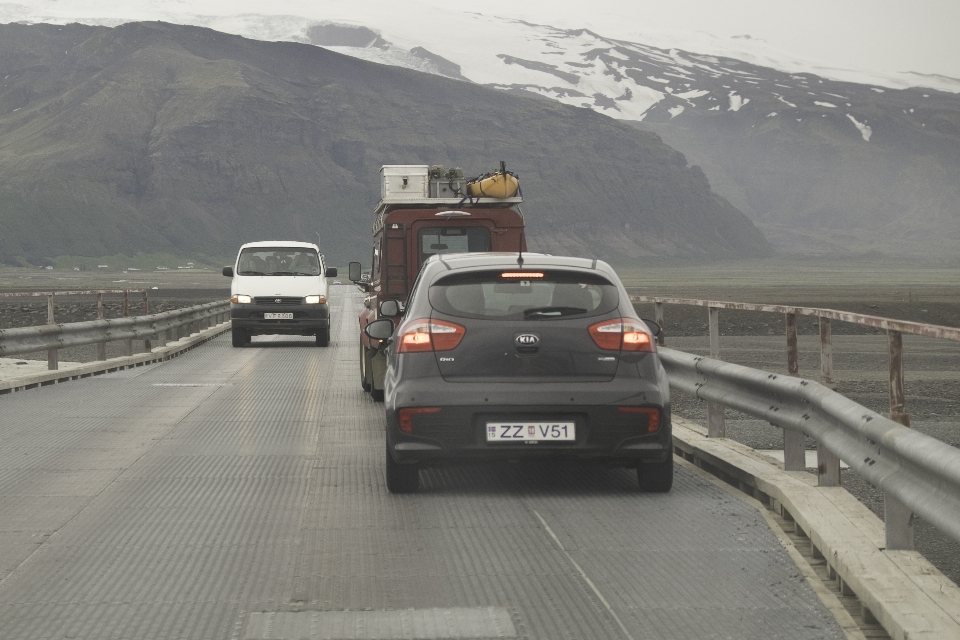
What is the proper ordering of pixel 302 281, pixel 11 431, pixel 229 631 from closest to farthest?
pixel 229 631 < pixel 11 431 < pixel 302 281

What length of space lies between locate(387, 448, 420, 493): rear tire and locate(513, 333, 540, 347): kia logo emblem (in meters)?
1.06

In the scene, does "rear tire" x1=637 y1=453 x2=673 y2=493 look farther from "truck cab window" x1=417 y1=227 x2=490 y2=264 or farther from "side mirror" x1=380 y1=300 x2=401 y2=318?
"truck cab window" x1=417 y1=227 x2=490 y2=264

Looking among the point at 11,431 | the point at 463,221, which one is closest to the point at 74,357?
the point at 463,221

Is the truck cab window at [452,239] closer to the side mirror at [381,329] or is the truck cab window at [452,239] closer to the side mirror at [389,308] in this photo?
the side mirror at [389,308]

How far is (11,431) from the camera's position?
12.3 meters

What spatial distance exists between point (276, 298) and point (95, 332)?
6683 millimetres

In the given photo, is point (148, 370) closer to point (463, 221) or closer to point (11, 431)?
point (463, 221)

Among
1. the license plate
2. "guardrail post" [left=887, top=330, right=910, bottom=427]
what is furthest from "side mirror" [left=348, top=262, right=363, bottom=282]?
"guardrail post" [left=887, top=330, right=910, bottom=427]

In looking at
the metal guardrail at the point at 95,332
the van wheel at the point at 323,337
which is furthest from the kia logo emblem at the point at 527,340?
the van wheel at the point at 323,337

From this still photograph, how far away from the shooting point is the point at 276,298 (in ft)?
90.5

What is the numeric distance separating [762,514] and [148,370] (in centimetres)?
1494

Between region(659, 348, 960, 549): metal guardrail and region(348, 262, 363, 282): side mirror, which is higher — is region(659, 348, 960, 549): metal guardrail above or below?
below

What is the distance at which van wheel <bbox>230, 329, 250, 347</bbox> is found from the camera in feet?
91.3

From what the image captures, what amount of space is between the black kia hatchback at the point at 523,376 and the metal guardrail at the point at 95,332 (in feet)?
33.8
